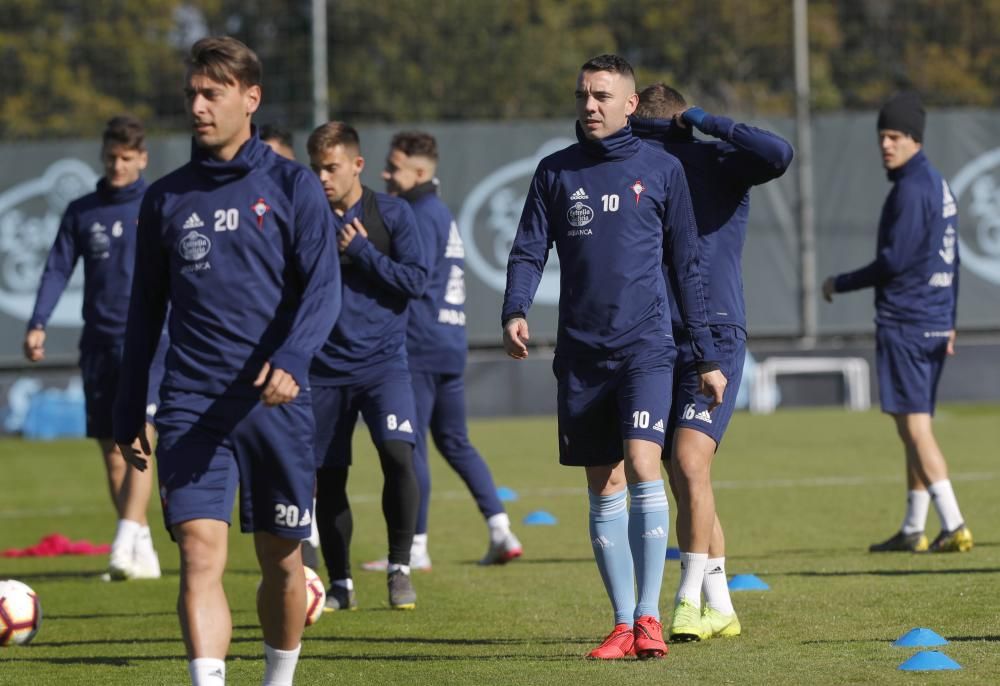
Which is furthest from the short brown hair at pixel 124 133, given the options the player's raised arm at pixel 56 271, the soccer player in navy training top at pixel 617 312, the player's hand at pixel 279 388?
the player's hand at pixel 279 388

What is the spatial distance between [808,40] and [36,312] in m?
16.4

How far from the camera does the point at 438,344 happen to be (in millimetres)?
9906

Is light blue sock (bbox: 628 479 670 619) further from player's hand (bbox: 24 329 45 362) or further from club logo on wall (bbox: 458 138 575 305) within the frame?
club logo on wall (bbox: 458 138 575 305)

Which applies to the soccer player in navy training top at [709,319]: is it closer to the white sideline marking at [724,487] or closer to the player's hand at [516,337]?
the player's hand at [516,337]

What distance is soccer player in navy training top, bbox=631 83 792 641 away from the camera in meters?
6.77

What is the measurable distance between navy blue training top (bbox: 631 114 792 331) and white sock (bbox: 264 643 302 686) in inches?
88.2

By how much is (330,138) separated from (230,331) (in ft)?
9.60

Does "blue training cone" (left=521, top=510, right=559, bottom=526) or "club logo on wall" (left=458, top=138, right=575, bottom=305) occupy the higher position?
"club logo on wall" (left=458, top=138, right=575, bottom=305)

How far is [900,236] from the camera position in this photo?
31.9 ft

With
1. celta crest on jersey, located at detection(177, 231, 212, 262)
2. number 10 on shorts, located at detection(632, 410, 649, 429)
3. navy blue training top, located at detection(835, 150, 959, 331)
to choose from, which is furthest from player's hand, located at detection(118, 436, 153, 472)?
navy blue training top, located at detection(835, 150, 959, 331)

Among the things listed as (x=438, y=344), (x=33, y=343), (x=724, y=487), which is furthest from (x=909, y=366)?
(x=33, y=343)

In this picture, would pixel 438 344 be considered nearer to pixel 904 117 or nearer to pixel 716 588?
pixel 904 117

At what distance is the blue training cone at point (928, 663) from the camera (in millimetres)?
5898

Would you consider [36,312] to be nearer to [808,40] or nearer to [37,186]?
[37,186]
